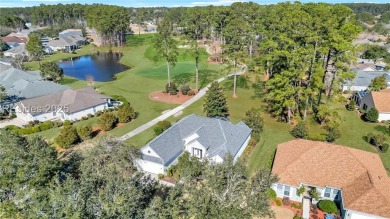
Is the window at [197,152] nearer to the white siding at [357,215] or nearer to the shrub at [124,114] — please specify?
the white siding at [357,215]

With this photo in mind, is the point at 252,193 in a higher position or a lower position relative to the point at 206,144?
higher

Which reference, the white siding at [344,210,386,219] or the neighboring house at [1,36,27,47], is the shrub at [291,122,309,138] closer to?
the white siding at [344,210,386,219]

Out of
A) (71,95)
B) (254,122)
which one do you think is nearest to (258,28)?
(254,122)

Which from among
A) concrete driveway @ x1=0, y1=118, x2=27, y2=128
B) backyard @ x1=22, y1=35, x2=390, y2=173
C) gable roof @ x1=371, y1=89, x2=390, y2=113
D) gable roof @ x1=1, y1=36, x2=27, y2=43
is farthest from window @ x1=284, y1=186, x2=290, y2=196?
gable roof @ x1=1, y1=36, x2=27, y2=43

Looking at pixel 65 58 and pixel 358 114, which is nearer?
pixel 358 114

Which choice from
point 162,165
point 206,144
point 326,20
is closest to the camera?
point 162,165

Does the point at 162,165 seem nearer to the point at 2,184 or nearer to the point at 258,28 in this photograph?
the point at 2,184

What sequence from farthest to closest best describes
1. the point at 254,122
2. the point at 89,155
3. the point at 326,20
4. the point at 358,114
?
the point at 358,114 < the point at 326,20 < the point at 254,122 < the point at 89,155
